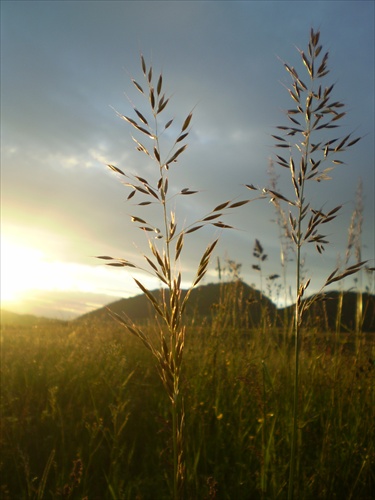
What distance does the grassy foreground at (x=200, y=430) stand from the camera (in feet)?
8.51

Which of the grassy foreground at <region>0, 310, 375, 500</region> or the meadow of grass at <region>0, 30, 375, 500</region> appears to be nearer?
the meadow of grass at <region>0, 30, 375, 500</region>

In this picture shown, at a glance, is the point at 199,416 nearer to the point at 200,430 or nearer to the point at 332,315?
the point at 200,430

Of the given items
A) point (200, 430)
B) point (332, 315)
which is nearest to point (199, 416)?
point (200, 430)

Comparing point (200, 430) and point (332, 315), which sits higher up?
point (332, 315)

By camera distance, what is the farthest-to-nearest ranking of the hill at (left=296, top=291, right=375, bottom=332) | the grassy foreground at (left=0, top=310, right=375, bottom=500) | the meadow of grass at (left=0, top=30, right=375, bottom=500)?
the hill at (left=296, top=291, right=375, bottom=332) < the grassy foreground at (left=0, top=310, right=375, bottom=500) < the meadow of grass at (left=0, top=30, right=375, bottom=500)

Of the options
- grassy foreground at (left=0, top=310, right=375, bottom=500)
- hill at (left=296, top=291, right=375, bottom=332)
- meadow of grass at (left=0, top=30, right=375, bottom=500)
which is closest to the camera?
meadow of grass at (left=0, top=30, right=375, bottom=500)

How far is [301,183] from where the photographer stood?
1.63 m

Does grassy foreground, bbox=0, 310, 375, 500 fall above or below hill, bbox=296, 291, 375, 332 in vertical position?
below

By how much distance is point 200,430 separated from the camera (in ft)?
10.4

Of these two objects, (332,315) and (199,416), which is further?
(332,315)

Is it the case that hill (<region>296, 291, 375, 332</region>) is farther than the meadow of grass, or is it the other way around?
A: hill (<region>296, 291, 375, 332</region>)

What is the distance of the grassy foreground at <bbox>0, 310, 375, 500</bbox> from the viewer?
2595mm

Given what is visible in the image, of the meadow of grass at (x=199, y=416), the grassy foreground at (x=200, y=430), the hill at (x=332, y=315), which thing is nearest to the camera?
the meadow of grass at (x=199, y=416)

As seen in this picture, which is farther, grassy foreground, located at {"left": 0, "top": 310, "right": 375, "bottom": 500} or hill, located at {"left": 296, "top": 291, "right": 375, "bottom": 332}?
hill, located at {"left": 296, "top": 291, "right": 375, "bottom": 332}
